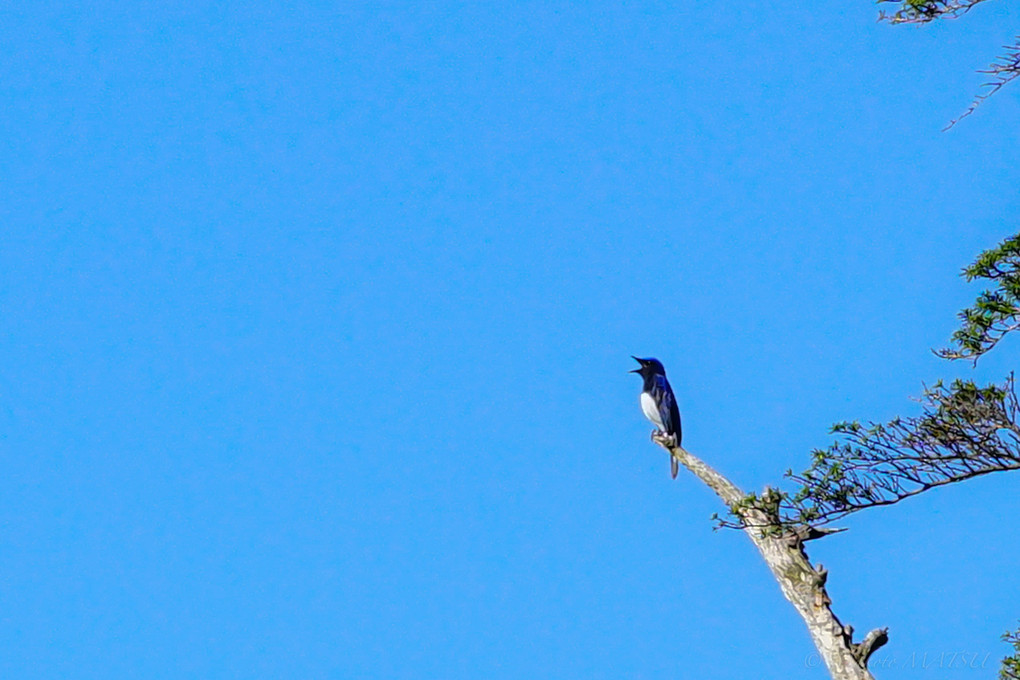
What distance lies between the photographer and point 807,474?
8875 mm

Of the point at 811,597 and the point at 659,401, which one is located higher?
the point at 659,401

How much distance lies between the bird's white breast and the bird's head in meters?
0.53

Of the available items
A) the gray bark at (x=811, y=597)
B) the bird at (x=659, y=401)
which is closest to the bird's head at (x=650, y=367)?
the bird at (x=659, y=401)

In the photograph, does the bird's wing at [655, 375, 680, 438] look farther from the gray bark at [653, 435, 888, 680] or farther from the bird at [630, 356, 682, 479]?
the gray bark at [653, 435, 888, 680]

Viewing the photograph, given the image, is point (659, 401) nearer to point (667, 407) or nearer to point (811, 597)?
point (667, 407)

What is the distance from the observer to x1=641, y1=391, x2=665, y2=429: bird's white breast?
14.3 meters

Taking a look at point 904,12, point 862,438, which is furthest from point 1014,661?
point 904,12

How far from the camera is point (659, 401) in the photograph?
14.6 m

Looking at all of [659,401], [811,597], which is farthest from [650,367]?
[811,597]

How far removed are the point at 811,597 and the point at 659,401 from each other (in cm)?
554

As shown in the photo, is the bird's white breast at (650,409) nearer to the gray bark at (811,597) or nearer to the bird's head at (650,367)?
the bird's head at (650,367)

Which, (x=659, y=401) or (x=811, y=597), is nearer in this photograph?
(x=811, y=597)

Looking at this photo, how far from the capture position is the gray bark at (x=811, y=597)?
8984mm

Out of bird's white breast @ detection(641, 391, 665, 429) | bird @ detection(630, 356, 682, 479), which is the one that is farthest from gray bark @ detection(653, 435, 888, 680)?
bird's white breast @ detection(641, 391, 665, 429)
